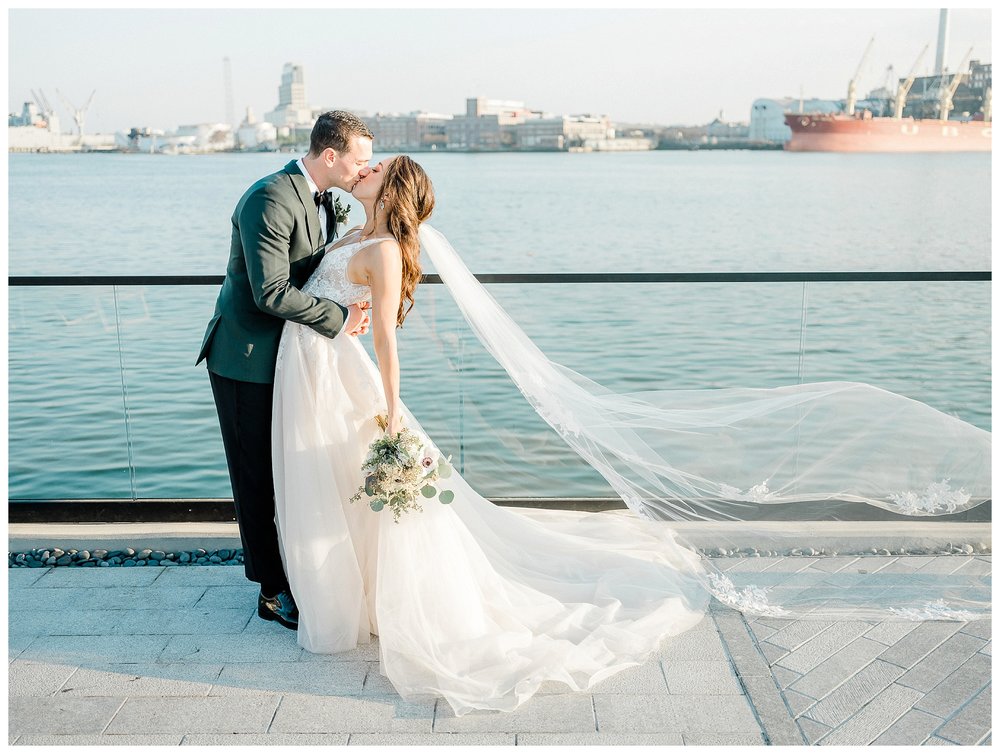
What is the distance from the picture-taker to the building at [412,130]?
133ft

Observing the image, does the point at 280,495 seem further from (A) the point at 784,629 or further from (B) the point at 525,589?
(A) the point at 784,629

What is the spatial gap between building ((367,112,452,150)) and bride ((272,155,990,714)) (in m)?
37.8

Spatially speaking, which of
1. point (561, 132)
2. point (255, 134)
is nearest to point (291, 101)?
point (255, 134)

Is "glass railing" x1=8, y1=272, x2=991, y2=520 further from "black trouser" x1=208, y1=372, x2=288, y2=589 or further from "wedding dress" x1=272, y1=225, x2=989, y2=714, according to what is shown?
"black trouser" x1=208, y1=372, x2=288, y2=589

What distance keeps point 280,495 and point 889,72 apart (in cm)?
6991

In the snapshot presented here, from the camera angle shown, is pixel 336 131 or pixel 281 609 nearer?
pixel 336 131

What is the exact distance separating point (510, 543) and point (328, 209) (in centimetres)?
133

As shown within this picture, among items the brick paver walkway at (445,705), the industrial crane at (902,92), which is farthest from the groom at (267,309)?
the industrial crane at (902,92)

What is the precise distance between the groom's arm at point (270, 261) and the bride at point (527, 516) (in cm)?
15

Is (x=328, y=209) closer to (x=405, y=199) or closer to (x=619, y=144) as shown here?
(x=405, y=199)

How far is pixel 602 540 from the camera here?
3.52 meters

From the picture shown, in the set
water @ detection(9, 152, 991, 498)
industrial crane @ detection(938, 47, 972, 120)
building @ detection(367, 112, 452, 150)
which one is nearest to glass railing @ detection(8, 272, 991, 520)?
water @ detection(9, 152, 991, 498)

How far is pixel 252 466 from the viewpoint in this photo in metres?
3.10

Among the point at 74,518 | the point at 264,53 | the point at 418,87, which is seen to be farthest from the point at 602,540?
the point at 264,53
